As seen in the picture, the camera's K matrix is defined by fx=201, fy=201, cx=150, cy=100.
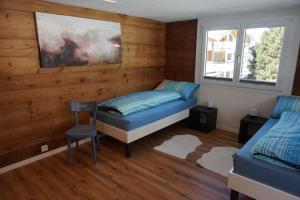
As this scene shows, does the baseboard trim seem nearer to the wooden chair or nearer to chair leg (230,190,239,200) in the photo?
the wooden chair

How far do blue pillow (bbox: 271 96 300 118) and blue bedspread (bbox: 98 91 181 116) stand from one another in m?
1.61

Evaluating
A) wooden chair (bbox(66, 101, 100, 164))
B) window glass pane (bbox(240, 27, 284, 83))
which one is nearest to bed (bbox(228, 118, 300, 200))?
wooden chair (bbox(66, 101, 100, 164))

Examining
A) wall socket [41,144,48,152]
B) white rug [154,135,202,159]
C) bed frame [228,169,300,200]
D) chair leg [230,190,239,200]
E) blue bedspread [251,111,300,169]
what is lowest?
white rug [154,135,202,159]

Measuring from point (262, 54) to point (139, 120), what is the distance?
2.33m

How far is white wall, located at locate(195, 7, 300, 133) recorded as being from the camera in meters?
2.99

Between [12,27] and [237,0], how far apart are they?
2.79 meters

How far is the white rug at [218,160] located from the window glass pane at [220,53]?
1.44m

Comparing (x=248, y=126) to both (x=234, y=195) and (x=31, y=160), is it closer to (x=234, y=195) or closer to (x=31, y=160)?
(x=234, y=195)

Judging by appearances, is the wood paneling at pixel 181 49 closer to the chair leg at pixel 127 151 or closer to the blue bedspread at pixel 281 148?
the chair leg at pixel 127 151

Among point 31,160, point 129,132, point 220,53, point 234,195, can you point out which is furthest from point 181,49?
point 31,160

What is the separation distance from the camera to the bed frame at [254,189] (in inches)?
64.0

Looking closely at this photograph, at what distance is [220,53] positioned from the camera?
12.5 feet

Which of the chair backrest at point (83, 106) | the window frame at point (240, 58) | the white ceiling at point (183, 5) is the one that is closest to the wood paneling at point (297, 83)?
the window frame at point (240, 58)

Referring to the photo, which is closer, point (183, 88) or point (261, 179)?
point (261, 179)
